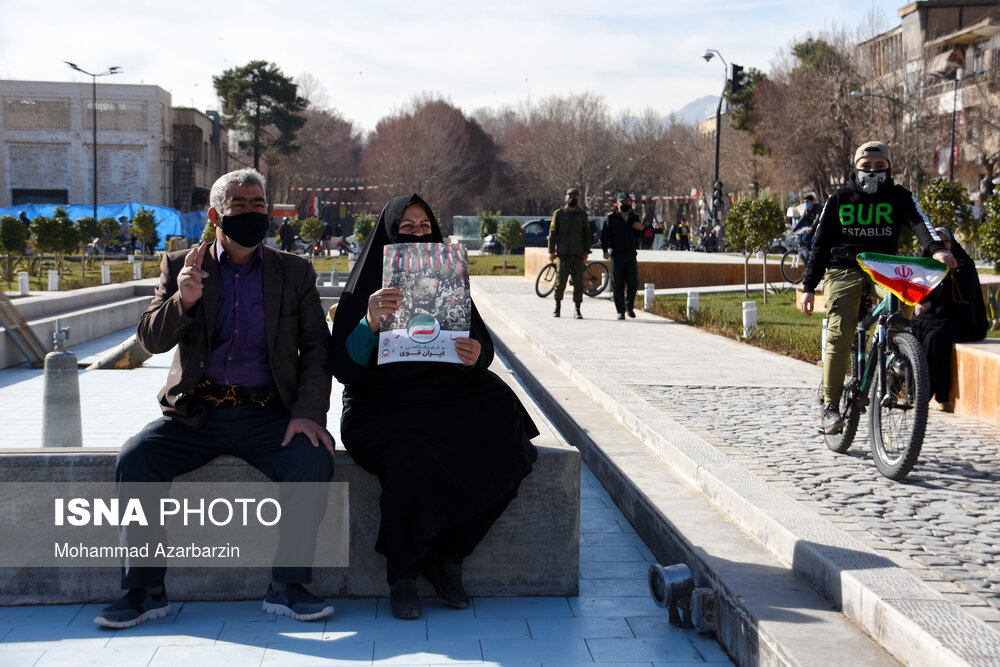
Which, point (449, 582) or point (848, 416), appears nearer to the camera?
point (449, 582)

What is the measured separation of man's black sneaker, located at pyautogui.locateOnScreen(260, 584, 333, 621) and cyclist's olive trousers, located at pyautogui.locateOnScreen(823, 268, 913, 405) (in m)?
3.35

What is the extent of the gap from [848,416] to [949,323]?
206cm

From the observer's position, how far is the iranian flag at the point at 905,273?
17.2 feet

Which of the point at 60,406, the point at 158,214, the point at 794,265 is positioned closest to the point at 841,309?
the point at 60,406

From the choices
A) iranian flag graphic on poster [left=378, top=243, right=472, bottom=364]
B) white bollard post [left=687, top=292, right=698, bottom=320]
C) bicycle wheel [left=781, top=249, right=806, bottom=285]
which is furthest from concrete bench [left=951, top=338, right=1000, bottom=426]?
bicycle wheel [left=781, top=249, right=806, bottom=285]

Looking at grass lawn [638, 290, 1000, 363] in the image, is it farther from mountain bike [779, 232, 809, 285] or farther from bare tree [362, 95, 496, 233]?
bare tree [362, 95, 496, 233]

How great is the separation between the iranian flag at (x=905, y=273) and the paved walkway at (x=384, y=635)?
2061mm

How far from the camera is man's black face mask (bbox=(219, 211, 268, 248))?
3.97 m

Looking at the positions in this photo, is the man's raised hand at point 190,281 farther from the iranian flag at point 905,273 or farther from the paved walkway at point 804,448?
the iranian flag at point 905,273

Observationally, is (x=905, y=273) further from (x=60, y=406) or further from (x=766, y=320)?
(x=766, y=320)

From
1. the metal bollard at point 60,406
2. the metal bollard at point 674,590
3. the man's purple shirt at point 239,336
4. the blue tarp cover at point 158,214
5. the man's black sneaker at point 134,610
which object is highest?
the blue tarp cover at point 158,214

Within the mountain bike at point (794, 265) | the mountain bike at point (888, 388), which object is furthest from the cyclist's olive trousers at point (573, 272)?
the mountain bike at point (888, 388)

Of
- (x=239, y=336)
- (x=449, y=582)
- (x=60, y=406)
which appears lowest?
(x=449, y=582)

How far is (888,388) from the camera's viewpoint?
543 cm
